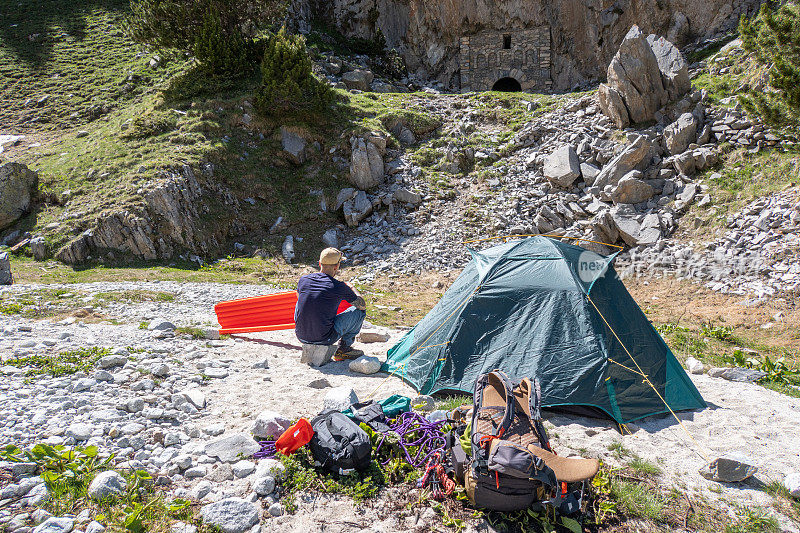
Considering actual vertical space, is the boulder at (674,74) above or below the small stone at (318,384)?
above

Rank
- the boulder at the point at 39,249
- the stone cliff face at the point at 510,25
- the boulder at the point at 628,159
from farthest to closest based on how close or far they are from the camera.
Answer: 1. the stone cliff face at the point at 510,25
2. the boulder at the point at 628,159
3. the boulder at the point at 39,249

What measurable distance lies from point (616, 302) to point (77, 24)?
1408 inches

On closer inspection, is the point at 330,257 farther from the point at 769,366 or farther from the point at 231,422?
the point at 769,366

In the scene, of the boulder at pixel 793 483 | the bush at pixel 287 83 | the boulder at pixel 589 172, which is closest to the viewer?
the boulder at pixel 793 483

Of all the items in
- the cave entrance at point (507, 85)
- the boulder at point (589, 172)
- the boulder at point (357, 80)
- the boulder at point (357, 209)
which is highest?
→ the cave entrance at point (507, 85)

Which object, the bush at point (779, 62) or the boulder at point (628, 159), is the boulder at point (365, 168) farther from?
the bush at point (779, 62)

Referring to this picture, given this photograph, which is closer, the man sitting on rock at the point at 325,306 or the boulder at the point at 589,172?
the man sitting on rock at the point at 325,306

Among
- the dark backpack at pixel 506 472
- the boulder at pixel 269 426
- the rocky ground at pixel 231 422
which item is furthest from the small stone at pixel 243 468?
the dark backpack at pixel 506 472

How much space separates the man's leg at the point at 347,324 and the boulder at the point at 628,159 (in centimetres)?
1149

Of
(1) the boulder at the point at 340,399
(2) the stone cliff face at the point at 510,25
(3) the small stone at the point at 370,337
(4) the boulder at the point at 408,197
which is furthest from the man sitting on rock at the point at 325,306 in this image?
(2) the stone cliff face at the point at 510,25

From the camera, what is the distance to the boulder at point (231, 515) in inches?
130

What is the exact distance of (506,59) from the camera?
29828mm

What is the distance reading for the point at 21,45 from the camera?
2562 cm

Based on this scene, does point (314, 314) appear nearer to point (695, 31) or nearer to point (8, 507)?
point (8, 507)
